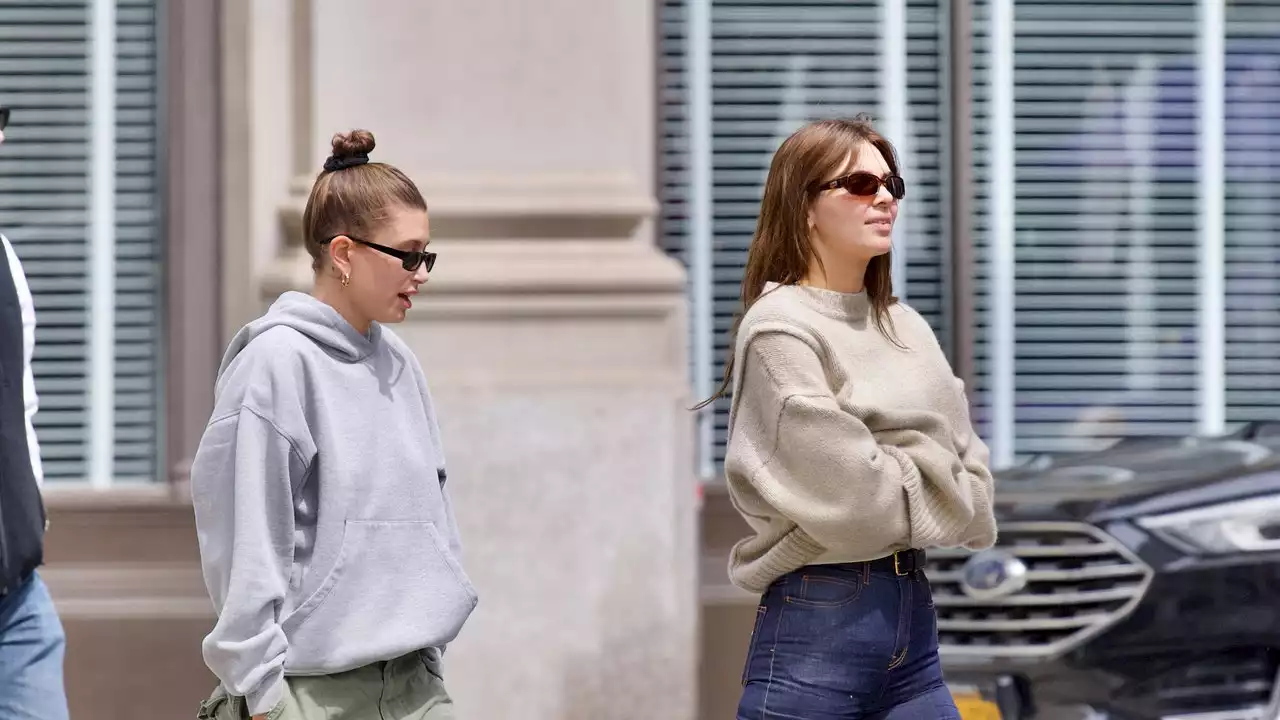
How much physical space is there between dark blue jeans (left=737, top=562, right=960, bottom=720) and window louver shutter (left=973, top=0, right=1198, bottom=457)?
382 cm

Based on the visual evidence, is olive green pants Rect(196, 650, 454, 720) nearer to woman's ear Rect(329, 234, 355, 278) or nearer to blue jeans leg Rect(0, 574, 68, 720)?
woman's ear Rect(329, 234, 355, 278)

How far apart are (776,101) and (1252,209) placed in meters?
2.12

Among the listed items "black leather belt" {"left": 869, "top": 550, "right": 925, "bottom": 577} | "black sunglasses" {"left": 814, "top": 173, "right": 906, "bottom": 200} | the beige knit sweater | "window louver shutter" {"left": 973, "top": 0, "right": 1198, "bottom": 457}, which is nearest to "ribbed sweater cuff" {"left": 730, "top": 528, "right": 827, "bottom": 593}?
the beige knit sweater

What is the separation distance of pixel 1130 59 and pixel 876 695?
4.47 m

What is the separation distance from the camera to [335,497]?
2.75m

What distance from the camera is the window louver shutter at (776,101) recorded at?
6.53 m

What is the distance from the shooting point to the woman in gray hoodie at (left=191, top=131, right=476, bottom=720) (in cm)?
266

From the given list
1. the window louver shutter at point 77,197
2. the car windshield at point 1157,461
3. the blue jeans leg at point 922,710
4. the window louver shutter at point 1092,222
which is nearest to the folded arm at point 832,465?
the blue jeans leg at point 922,710

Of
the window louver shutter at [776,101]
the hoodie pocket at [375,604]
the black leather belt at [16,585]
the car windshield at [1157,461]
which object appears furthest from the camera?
the window louver shutter at [776,101]

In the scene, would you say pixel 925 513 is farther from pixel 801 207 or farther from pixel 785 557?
pixel 801 207

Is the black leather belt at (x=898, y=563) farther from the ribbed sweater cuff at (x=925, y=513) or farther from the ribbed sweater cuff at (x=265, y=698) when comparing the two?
the ribbed sweater cuff at (x=265, y=698)

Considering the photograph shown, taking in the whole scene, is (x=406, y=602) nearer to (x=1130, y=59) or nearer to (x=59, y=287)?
(x=59, y=287)

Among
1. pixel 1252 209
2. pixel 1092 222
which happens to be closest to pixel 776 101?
pixel 1092 222

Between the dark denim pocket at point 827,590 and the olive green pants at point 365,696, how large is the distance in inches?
27.6
